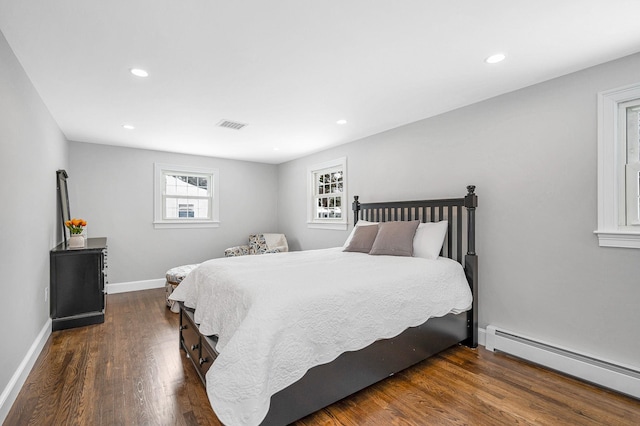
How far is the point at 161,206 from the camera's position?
5.43 metres

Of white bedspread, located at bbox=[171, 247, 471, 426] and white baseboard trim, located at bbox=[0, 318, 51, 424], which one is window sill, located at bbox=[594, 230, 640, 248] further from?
white baseboard trim, located at bbox=[0, 318, 51, 424]

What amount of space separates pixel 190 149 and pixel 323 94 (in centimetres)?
318

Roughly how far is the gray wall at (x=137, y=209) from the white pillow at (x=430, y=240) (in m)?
4.07

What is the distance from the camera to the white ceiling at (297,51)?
175 cm

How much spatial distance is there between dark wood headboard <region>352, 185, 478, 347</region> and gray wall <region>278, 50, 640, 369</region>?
0.58 ft

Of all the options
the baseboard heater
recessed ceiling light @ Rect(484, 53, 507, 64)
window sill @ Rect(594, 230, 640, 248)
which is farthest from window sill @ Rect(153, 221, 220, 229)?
window sill @ Rect(594, 230, 640, 248)

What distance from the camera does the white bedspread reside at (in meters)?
1.55

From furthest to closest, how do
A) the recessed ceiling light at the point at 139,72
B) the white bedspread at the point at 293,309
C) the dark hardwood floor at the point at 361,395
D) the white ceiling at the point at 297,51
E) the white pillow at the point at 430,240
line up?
the white pillow at the point at 430,240, the recessed ceiling light at the point at 139,72, the dark hardwood floor at the point at 361,395, the white ceiling at the point at 297,51, the white bedspread at the point at 293,309

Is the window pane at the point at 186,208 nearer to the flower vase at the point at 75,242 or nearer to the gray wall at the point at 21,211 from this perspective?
the flower vase at the point at 75,242

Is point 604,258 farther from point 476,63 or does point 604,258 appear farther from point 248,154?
point 248,154

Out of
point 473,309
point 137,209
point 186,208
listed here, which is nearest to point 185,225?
point 186,208

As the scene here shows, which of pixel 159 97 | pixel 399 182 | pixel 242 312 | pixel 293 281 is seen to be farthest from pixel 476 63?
pixel 159 97

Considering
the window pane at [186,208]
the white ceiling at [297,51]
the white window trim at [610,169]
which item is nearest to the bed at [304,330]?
the white window trim at [610,169]

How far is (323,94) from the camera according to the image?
297 centimetres
